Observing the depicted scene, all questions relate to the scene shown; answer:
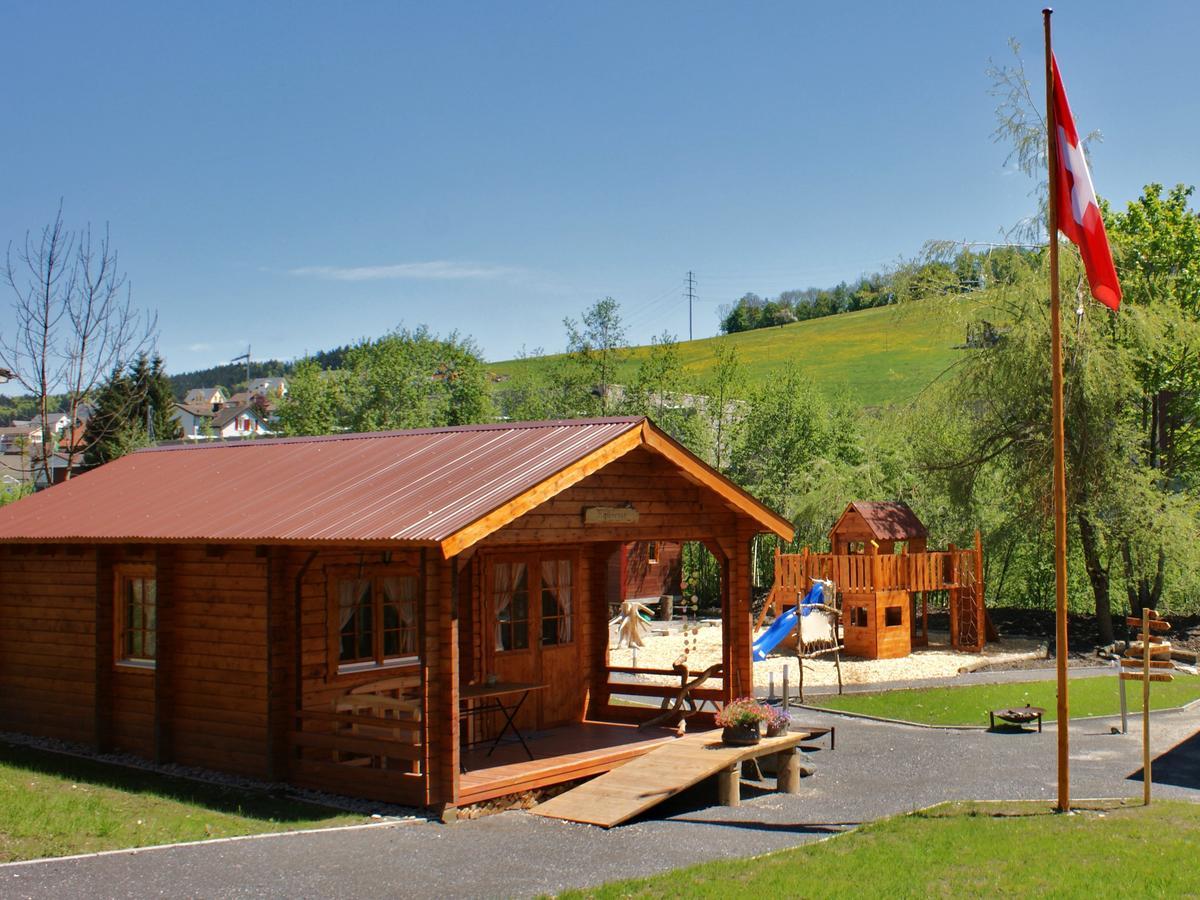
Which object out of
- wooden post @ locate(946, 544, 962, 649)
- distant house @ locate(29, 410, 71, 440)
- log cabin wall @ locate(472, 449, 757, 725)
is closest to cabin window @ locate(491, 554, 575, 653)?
log cabin wall @ locate(472, 449, 757, 725)

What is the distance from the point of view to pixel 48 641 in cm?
1558

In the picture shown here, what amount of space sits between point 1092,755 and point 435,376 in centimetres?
4574

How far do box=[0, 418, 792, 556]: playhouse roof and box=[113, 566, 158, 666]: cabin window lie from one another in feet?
2.49

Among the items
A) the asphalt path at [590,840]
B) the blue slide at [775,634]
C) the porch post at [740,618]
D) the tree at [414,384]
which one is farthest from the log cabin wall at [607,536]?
the tree at [414,384]

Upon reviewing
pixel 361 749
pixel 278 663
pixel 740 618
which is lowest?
pixel 361 749

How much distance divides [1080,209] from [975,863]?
5967 mm

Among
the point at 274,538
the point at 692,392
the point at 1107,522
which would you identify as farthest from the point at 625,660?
the point at 692,392

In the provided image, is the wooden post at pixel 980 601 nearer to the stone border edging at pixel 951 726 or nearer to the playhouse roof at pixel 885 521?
the playhouse roof at pixel 885 521

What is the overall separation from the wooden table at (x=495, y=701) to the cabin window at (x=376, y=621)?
3.38 ft

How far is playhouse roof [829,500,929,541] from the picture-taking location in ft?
86.3

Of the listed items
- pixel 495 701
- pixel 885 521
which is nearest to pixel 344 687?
pixel 495 701

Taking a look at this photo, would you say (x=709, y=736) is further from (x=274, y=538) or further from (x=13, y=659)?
(x=13, y=659)

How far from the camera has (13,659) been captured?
636 inches

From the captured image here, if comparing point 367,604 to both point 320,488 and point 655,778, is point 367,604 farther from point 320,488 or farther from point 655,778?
point 655,778
